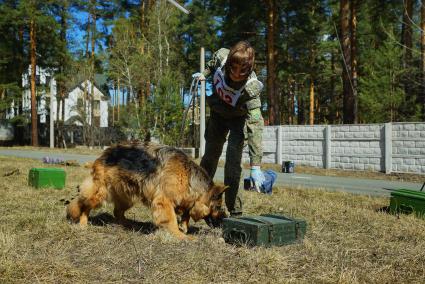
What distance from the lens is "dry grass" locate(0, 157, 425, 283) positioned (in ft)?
11.3

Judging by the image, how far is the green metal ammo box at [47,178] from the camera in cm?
882

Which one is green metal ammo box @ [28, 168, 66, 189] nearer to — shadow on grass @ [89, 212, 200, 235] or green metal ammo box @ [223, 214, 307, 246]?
shadow on grass @ [89, 212, 200, 235]

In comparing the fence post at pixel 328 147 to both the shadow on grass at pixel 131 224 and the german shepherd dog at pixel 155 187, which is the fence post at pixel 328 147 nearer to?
the shadow on grass at pixel 131 224

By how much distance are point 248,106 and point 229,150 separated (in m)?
0.69

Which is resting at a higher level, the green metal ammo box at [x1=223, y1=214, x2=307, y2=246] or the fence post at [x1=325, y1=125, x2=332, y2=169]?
the fence post at [x1=325, y1=125, x2=332, y2=169]

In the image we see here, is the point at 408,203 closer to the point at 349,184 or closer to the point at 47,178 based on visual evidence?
the point at 47,178

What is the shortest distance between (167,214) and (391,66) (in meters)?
29.1

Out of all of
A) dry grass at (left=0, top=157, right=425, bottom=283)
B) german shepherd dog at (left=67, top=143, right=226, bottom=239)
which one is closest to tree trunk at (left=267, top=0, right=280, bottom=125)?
dry grass at (left=0, top=157, right=425, bottom=283)

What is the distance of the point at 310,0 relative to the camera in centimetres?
2484

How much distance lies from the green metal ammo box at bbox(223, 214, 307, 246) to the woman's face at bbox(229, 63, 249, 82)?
1.54m

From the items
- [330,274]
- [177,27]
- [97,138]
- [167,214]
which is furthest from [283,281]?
[97,138]

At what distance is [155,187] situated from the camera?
500 cm

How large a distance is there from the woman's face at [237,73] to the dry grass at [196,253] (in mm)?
1756

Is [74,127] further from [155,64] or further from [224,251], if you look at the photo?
[224,251]
